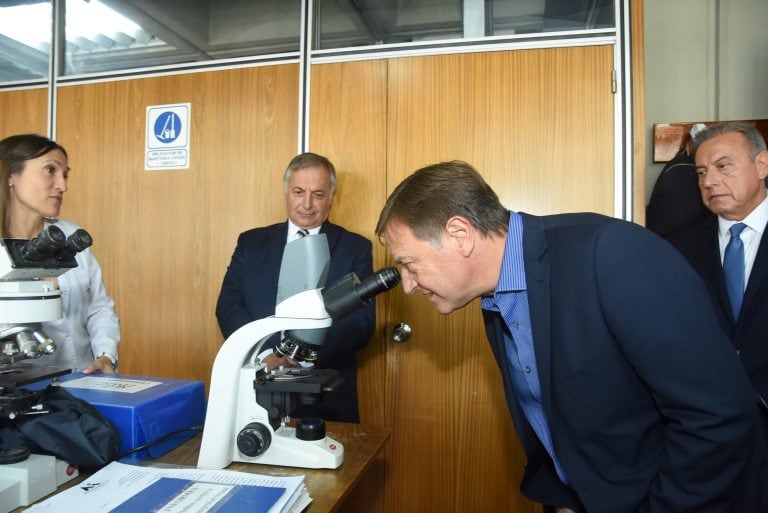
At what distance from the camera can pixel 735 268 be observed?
1.73 metres

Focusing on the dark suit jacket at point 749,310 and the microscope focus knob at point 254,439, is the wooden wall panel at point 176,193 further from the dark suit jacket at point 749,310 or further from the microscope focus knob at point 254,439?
the dark suit jacket at point 749,310

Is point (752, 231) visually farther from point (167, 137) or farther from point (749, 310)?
point (167, 137)

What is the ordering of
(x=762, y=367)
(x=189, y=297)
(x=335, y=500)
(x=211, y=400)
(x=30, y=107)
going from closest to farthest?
(x=335, y=500) → (x=211, y=400) → (x=762, y=367) → (x=189, y=297) → (x=30, y=107)

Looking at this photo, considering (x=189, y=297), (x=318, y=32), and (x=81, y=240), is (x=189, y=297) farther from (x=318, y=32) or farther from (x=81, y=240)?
(x=81, y=240)

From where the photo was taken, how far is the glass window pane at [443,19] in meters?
2.18

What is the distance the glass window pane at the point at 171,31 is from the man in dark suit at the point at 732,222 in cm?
187

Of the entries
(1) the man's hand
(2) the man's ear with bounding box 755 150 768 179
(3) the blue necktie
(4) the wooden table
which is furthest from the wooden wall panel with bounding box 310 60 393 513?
(2) the man's ear with bounding box 755 150 768 179

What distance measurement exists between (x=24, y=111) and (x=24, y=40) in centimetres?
42

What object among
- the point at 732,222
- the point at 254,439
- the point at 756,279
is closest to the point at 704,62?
the point at 732,222

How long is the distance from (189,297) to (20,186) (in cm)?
111

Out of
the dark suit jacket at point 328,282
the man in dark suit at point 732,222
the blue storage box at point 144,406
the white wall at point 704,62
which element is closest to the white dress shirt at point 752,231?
the man in dark suit at point 732,222

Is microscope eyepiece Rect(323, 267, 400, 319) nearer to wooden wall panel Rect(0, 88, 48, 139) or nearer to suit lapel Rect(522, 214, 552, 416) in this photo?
suit lapel Rect(522, 214, 552, 416)

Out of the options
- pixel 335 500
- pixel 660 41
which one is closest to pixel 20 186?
pixel 335 500

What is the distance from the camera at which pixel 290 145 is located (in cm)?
248
